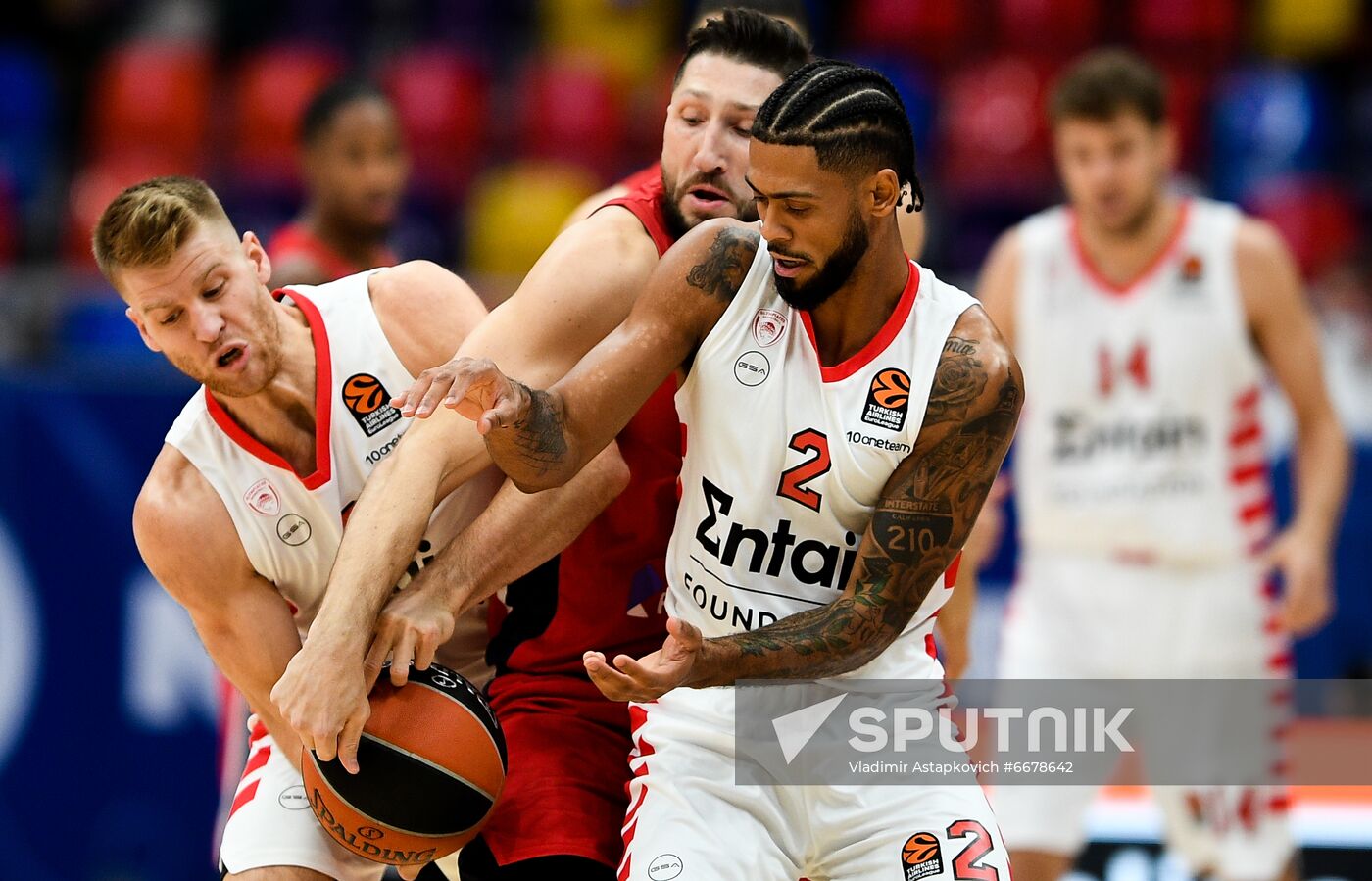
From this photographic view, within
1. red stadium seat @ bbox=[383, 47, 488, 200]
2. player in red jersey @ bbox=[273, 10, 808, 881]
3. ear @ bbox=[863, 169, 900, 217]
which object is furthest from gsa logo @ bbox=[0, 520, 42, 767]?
red stadium seat @ bbox=[383, 47, 488, 200]

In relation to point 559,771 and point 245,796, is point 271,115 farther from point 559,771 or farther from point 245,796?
point 559,771

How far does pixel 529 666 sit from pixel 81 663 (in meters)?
3.80

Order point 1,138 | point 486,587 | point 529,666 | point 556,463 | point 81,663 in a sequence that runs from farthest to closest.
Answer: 1. point 1,138
2. point 81,663
3. point 529,666
4. point 486,587
5. point 556,463

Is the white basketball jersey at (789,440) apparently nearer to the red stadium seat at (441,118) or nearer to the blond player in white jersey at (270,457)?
the blond player in white jersey at (270,457)

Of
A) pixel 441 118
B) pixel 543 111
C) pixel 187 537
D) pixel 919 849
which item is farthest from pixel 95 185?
pixel 919 849

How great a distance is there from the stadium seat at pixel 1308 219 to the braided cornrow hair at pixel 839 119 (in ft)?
27.9

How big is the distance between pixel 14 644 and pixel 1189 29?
30.7ft

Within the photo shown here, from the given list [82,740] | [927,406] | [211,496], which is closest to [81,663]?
[82,740]

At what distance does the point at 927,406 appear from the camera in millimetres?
4125

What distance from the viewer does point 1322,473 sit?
22.5 feet

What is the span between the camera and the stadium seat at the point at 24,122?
1230cm

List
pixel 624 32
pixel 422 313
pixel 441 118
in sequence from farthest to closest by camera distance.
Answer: pixel 624 32
pixel 441 118
pixel 422 313

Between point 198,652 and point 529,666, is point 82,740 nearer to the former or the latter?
point 198,652

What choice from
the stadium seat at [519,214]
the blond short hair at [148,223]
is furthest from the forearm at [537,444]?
the stadium seat at [519,214]
